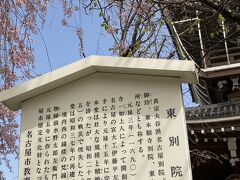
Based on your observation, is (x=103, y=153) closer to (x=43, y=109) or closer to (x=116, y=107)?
(x=116, y=107)

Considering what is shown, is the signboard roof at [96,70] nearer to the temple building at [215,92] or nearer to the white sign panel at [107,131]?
the white sign panel at [107,131]

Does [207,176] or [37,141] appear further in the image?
[207,176]

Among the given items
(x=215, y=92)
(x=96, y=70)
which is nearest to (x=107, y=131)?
(x=96, y=70)

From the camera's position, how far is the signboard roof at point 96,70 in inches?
123

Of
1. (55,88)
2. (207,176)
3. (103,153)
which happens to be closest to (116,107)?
(103,153)

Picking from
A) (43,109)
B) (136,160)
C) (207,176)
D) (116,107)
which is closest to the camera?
(136,160)

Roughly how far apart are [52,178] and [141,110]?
90 cm

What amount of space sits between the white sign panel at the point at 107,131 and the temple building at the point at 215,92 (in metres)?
1.85

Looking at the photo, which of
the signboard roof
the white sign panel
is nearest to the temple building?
the signboard roof

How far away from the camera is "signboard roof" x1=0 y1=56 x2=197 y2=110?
3119mm

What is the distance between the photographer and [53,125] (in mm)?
3342

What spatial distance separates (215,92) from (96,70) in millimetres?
7047

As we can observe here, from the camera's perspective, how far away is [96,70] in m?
3.38

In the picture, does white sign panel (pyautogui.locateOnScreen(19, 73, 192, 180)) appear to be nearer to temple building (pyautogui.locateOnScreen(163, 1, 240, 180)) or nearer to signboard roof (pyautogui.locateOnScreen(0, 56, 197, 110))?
signboard roof (pyautogui.locateOnScreen(0, 56, 197, 110))
